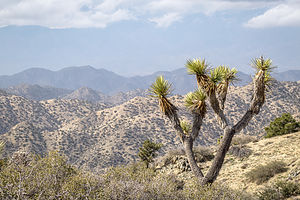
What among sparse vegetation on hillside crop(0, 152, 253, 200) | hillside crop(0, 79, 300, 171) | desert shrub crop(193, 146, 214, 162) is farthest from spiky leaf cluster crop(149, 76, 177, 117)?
hillside crop(0, 79, 300, 171)

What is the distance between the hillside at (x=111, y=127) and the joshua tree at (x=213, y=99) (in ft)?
135

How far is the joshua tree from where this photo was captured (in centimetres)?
1022

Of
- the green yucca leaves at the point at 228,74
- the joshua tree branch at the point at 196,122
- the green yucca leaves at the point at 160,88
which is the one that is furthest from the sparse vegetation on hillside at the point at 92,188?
the green yucca leaves at the point at 228,74

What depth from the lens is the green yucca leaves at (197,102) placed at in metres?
10.7

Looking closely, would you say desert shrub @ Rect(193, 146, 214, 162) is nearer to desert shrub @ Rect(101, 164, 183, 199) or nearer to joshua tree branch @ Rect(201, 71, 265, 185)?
joshua tree branch @ Rect(201, 71, 265, 185)

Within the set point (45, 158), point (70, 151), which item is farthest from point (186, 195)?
point (70, 151)

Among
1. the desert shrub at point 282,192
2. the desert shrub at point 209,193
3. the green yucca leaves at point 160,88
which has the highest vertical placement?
the green yucca leaves at point 160,88

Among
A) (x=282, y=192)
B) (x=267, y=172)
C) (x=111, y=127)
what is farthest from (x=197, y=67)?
(x=111, y=127)

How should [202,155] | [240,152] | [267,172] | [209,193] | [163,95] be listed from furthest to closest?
[202,155], [240,152], [267,172], [163,95], [209,193]

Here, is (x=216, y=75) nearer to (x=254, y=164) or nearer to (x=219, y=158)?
(x=219, y=158)

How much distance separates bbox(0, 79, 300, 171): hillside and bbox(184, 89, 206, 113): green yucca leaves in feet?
136

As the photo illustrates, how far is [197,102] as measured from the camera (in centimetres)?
1087

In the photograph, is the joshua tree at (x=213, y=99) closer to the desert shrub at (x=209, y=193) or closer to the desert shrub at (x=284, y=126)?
the desert shrub at (x=209, y=193)

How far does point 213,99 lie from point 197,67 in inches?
57.8
